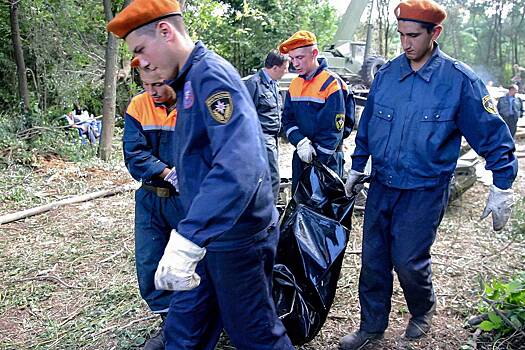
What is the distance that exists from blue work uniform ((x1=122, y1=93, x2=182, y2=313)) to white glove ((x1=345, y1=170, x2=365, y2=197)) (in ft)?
3.29

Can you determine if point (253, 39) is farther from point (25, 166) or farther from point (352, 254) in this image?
point (352, 254)

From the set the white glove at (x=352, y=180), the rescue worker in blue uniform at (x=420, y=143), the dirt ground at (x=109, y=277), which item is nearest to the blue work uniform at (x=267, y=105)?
the dirt ground at (x=109, y=277)

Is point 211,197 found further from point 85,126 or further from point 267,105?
point 85,126

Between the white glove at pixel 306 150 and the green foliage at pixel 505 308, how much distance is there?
175cm

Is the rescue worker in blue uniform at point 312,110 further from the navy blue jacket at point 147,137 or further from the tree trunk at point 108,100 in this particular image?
the tree trunk at point 108,100

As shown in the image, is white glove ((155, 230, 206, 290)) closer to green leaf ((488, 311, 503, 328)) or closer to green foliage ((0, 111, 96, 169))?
green leaf ((488, 311, 503, 328))

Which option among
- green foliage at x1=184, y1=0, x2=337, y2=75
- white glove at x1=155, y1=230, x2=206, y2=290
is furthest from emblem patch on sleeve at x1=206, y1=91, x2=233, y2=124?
→ green foliage at x1=184, y1=0, x2=337, y2=75

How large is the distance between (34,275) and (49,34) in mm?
9609

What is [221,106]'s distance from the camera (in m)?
1.82

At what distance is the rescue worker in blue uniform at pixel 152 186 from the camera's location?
9.98 feet

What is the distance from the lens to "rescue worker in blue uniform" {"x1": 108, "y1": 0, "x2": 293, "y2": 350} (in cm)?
175

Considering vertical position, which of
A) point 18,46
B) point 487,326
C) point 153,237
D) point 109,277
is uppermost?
point 153,237

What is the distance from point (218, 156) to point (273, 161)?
10.7 ft

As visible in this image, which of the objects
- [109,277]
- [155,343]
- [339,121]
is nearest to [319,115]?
[339,121]
